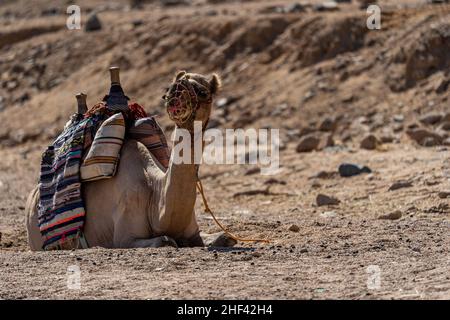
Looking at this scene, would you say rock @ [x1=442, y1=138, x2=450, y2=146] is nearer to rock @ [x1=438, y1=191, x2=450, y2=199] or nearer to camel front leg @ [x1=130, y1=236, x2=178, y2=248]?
rock @ [x1=438, y1=191, x2=450, y2=199]

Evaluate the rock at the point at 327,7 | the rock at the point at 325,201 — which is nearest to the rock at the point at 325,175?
the rock at the point at 325,201

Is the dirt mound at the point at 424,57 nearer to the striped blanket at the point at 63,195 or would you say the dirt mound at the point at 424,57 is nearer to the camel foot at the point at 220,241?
the striped blanket at the point at 63,195

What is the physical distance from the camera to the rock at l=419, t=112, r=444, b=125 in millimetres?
16141

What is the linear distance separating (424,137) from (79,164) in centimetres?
667

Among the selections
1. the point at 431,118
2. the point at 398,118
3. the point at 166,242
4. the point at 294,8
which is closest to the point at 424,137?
the point at 431,118

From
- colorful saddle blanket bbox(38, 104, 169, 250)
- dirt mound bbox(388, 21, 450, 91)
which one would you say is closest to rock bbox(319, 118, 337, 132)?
dirt mound bbox(388, 21, 450, 91)

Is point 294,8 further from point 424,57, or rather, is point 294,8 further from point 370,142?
point 370,142

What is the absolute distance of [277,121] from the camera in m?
18.6

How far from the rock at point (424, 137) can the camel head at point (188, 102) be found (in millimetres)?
7131

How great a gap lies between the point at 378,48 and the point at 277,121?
2157 mm

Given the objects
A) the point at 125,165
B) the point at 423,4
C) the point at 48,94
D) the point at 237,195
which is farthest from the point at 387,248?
the point at 48,94

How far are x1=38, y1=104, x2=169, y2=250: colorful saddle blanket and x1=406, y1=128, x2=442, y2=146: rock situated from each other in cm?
600

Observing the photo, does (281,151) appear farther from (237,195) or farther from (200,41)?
(200,41)
